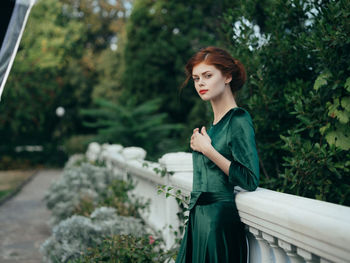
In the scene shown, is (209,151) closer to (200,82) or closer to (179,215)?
(200,82)

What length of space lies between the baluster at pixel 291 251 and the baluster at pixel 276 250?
0.07m

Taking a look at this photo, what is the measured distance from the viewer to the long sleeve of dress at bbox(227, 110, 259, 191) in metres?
1.77

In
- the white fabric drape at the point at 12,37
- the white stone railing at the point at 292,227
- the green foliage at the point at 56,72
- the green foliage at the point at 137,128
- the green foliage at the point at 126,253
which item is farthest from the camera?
the green foliage at the point at 56,72

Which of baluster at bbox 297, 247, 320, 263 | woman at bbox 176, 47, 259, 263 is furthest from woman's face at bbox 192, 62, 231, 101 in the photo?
baluster at bbox 297, 247, 320, 263

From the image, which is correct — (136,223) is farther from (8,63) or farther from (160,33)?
(160,33)

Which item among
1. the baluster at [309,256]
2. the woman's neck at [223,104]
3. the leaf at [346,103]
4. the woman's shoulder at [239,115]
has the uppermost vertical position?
the leaf at [346,103]

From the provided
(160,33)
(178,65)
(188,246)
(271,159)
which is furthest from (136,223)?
(160,33)

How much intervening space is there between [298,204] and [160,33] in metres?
15.6

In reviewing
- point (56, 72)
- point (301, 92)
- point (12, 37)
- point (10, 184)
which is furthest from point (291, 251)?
point (56, 72)

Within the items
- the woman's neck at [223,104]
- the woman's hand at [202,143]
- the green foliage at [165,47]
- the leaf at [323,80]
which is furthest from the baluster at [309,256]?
the green foliage at [165,47]

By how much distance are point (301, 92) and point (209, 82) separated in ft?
3.96

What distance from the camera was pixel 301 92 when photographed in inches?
114

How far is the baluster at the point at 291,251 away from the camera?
1576mm

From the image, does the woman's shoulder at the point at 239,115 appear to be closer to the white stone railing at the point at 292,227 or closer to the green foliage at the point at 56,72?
the white stone railing at the point at 292,227
